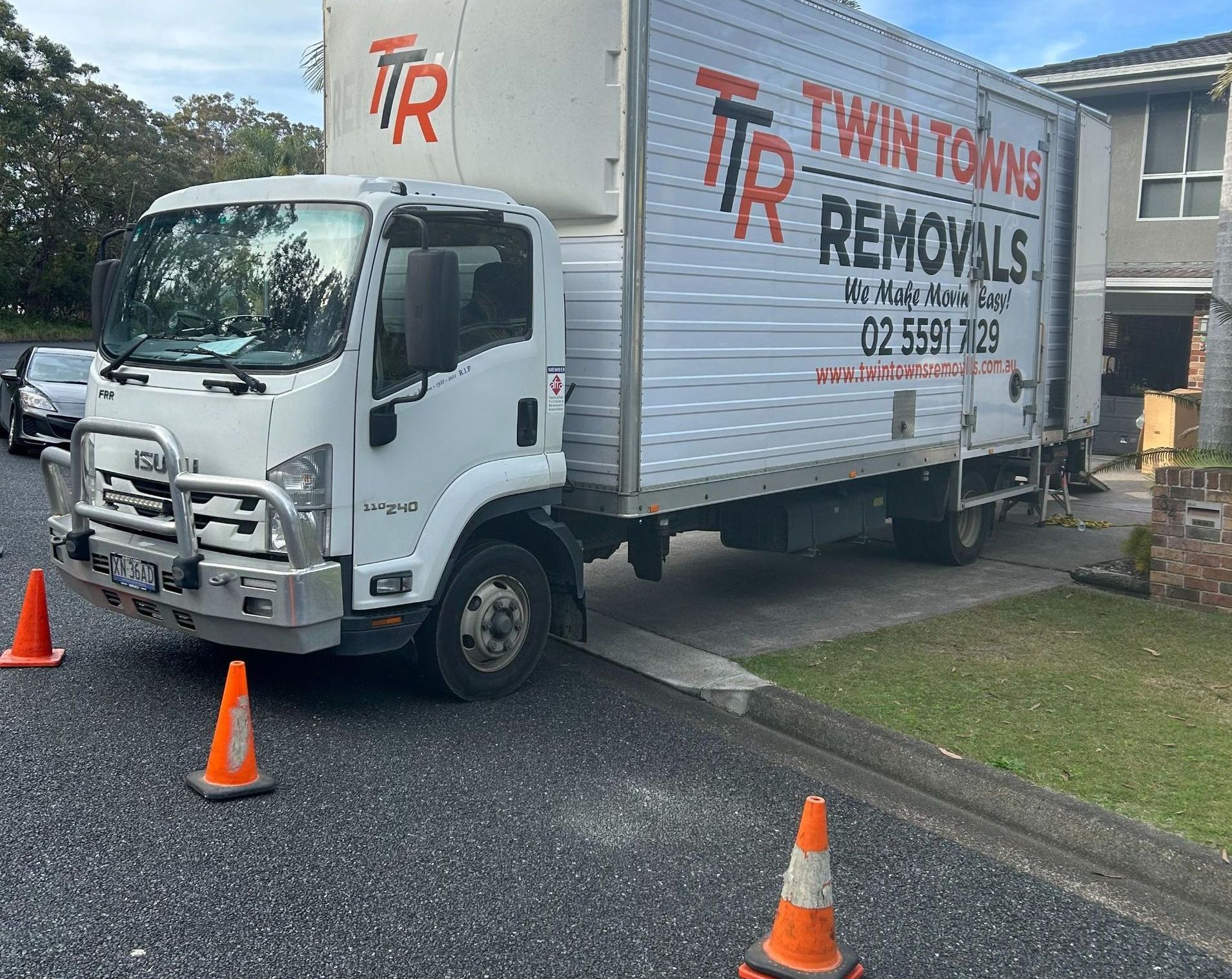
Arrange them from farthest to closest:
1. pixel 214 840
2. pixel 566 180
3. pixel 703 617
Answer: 1. pixel 703 617
2. pixel 566 180
3. pixel 214 840

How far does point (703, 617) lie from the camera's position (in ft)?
26.8

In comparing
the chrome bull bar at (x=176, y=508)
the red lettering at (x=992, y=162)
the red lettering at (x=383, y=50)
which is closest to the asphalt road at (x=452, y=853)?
the chrome bull bar at (x=176, y=508)

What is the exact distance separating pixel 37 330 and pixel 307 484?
144 feet

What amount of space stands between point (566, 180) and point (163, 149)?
49.1 metres

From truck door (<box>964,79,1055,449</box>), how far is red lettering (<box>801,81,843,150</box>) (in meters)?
2.24

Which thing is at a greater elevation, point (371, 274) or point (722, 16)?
point (722, 16)

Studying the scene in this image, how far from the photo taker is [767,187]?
7.09 m

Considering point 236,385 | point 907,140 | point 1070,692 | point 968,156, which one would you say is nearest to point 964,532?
point 968,156

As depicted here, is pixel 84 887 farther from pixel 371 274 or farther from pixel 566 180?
Result: pixel 566 180

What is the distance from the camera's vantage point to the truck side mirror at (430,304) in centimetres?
522

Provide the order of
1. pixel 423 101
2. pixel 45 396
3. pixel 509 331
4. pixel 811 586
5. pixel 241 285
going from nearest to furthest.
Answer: pixel 241 285 → pixel 509 331 → pixel 423 101 → pixel 811 586 → pixel 45 396

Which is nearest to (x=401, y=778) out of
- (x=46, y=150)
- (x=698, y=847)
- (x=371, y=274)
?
(x=698, y=847)

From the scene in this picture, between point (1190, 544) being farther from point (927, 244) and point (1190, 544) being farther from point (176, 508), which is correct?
point (176, 508)

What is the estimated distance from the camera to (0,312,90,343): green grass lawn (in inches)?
1678
